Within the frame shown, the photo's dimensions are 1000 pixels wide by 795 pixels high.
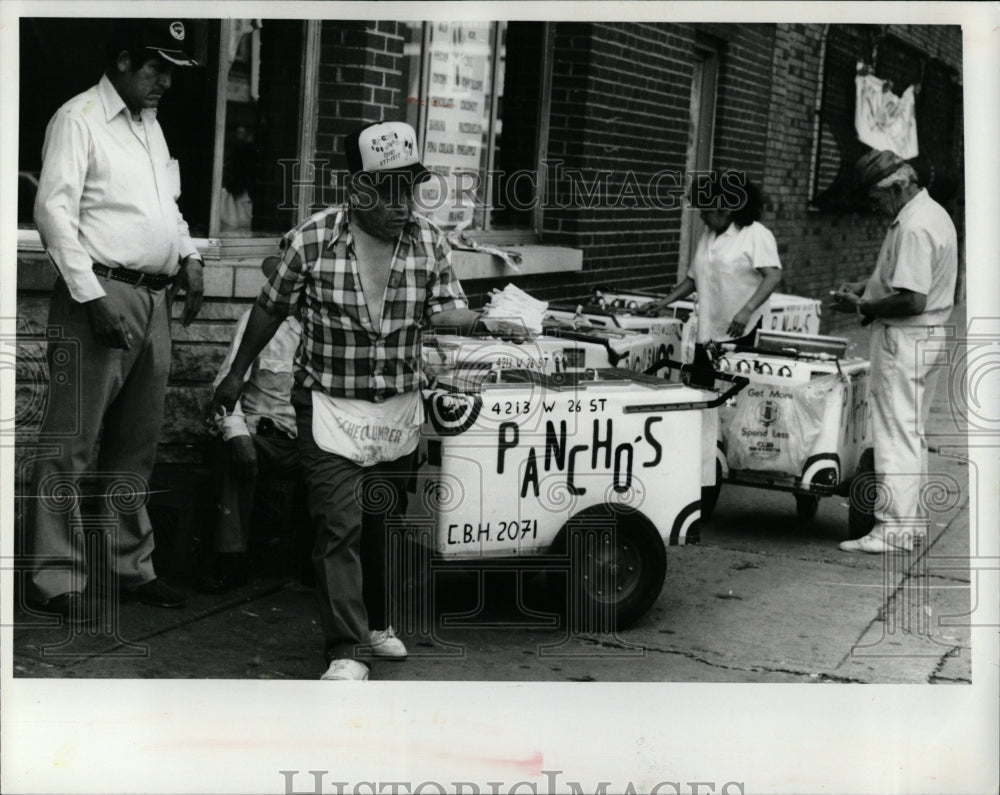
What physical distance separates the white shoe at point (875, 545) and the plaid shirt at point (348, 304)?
10.2 ft

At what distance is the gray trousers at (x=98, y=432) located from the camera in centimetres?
520

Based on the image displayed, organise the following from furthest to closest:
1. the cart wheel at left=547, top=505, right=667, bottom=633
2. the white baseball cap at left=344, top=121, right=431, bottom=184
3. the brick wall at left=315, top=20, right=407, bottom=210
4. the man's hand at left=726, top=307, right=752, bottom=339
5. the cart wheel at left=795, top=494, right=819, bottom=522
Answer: the cart wheel at left=795, top=494, right=819, bottom=522 < the man's hand at left=726, top=307, right=752, bottom=339 < the brick wall at left=315, top=20, right=407, bottom=210 < the cart wheel at left=547, top=505, right=667, bottom=633 < the white baseball cap at left=344, top=121, right=431, bottom=184

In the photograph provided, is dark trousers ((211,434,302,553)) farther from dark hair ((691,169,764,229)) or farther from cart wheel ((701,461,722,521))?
dark hair ((691,169,764,229))

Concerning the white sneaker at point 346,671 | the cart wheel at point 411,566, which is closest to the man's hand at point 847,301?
the cart wheel at point 411,566

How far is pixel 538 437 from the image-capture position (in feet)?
17.7

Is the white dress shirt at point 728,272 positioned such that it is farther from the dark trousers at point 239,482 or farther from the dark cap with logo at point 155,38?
the dark cap with logo at point 155,38

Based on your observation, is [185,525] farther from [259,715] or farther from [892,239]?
[892,239]

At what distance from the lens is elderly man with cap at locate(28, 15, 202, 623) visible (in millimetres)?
5039

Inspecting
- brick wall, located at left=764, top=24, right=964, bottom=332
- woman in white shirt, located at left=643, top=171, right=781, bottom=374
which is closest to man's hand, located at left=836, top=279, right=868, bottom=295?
woman in white shirt, located at left=643, top=171, right=781, bottom=374

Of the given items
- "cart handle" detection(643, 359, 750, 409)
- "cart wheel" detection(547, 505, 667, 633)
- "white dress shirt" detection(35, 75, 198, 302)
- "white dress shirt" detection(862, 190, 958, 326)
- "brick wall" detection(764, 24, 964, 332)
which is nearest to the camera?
"white dress shirt" detection(35, 75, 198, 302)

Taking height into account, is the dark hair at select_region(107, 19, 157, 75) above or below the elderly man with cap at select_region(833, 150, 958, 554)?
above

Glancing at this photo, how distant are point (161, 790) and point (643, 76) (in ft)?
20.4

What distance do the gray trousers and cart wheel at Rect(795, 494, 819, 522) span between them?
378 centimetres

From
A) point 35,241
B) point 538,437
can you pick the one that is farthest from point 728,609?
point 35,241
